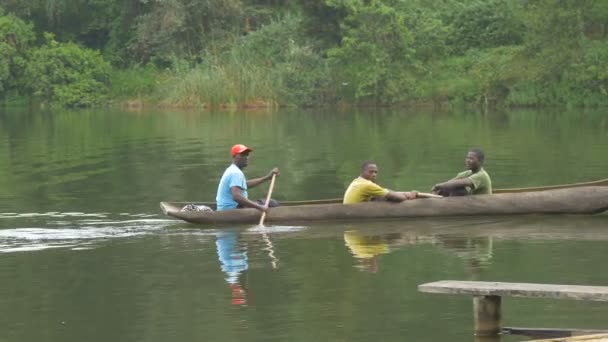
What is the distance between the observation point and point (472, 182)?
17516 mm

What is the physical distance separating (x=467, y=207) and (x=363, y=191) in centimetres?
140

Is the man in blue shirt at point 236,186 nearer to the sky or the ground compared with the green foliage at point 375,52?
nearer to the ground

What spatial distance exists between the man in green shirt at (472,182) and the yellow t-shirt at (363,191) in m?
0.83

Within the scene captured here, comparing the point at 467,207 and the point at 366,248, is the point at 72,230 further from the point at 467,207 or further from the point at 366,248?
the point at 467,207

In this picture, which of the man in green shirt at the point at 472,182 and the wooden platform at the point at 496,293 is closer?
the wooden platform at the point at 496,293

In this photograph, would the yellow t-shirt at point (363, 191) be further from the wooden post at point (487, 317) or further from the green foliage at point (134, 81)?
the green foliage at point (134, 81)

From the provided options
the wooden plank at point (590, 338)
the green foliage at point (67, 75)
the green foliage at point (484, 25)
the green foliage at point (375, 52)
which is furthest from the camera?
the green foliage at point (67, 75)

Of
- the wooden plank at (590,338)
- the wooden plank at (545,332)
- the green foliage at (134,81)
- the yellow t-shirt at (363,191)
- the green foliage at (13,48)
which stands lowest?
the wooden plank at (545,332)

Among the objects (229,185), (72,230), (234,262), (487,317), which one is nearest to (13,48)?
(72,230)

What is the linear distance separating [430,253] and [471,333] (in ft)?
15.1

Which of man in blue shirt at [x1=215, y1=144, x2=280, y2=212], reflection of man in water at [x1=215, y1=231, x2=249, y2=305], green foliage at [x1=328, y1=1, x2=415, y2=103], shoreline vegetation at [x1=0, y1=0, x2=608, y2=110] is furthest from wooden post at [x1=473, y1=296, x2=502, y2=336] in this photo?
green foliage at [x1=328, y1=1, x2=415, y2=103]

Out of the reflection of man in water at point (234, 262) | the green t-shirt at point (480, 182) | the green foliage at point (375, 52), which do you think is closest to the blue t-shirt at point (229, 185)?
the reflection of man in water at point (234, 262)

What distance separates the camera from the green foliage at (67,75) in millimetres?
60969

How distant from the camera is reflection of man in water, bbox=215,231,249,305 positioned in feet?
41.9
